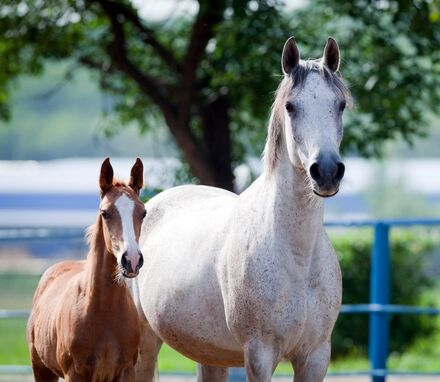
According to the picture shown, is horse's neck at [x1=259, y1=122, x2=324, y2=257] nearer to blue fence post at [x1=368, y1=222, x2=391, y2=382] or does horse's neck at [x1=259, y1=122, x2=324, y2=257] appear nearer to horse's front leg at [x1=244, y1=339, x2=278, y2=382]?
horse's front leg at [x1=244, y1=339, x2=278, y2=382]

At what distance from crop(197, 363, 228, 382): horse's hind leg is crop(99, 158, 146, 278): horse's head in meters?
1.01

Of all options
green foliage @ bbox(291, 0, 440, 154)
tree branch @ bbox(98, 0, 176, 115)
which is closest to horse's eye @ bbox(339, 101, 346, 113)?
green foliage @ bbox(291, 0, 440, 154)

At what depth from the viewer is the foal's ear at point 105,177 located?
552 cm

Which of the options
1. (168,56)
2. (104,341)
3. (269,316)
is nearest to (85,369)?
(104,341)

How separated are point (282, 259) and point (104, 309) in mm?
1002

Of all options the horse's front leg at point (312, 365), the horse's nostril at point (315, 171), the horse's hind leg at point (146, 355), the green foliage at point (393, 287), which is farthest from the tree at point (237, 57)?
the horse's nostril at point (315, 171)

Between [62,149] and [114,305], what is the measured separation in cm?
7892

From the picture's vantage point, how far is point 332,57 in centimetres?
520

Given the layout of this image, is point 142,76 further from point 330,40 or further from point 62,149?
point 62,149

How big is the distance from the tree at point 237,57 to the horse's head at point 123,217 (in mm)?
4753

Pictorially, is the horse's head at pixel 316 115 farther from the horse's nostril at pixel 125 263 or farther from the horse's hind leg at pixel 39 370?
the horse's hind leg at pixel 39 370

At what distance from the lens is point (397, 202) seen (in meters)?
58.0

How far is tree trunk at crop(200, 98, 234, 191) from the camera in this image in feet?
38.1

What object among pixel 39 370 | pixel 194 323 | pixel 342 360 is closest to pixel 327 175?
pixel 194 323
